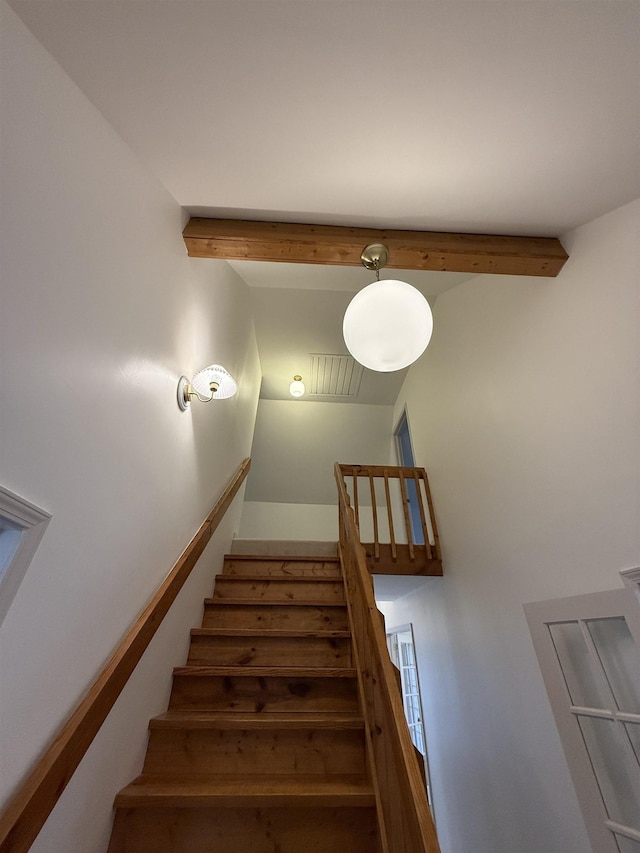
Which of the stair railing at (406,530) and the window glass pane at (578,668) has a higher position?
the stair railing at (406,530)

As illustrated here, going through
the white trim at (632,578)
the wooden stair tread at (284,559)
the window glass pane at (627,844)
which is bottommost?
the window glass pane at (627,844)

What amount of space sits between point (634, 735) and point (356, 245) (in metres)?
2.25

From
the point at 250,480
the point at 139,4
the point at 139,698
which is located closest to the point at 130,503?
the point at 139,698

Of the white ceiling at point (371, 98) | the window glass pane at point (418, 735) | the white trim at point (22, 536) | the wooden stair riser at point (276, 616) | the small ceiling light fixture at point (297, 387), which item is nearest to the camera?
the white trim at point (22, 536)

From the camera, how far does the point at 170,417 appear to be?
1785 millimetres

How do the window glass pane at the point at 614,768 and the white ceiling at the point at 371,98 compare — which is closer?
the white ceiling at the point at 371,98

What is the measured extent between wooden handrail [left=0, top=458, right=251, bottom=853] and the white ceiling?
1742mm

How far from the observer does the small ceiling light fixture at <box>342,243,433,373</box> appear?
5.20 ft

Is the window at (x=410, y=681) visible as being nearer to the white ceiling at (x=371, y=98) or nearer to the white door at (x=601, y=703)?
the white door at (x=601, y=703)

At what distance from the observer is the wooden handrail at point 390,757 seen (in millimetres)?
874

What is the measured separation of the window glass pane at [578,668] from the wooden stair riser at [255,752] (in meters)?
0.96

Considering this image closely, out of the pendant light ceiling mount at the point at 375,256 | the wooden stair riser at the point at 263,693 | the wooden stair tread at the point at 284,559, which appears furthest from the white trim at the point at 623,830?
the pendant light ceiling mount at the point at 375,256

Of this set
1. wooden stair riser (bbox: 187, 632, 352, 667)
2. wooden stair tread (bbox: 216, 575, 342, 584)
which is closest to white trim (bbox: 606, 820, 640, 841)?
wooden stair riser (bbox: 187, 632, 352, 667)

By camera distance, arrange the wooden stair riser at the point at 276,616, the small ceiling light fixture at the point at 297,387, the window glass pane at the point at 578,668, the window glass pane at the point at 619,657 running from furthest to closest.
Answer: the small ceiling light fixture at the point at 297,387 → the wooden stair riser at the point at 276,616 → the window glass pane at the point at 578,668 → the window glass pane at the point at 619,657
